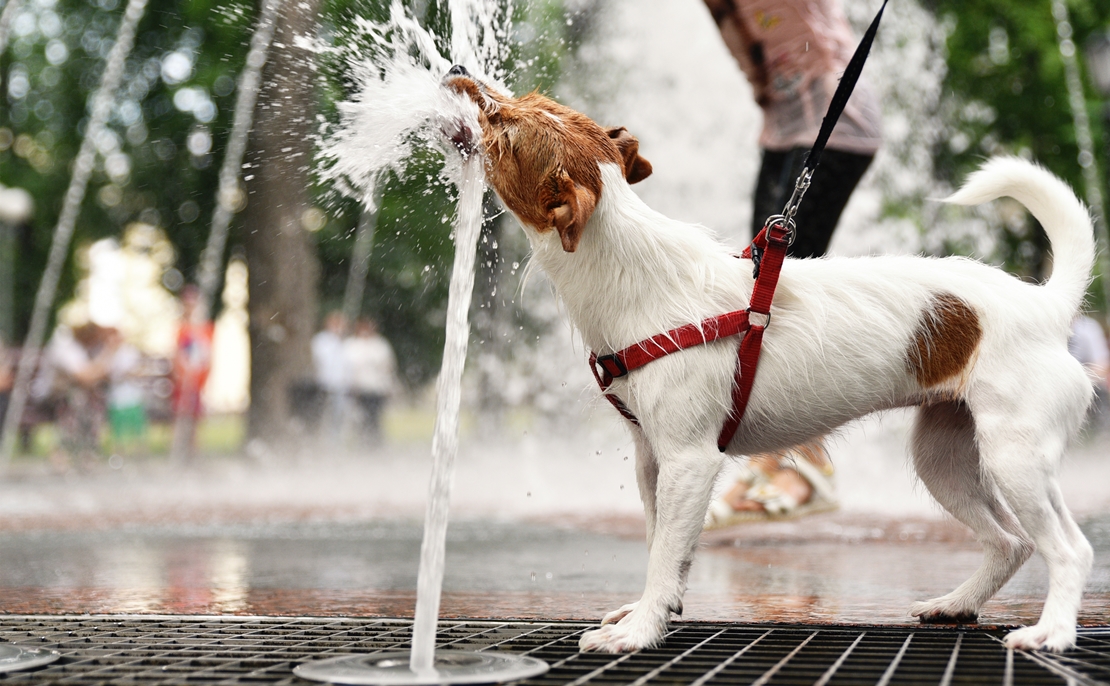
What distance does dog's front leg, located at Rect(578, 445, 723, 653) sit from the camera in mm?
3180

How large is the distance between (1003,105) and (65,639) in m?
20.7

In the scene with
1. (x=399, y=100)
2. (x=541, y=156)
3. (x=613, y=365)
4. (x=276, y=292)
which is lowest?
(x=613, y=365)

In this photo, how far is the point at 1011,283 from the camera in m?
3.43

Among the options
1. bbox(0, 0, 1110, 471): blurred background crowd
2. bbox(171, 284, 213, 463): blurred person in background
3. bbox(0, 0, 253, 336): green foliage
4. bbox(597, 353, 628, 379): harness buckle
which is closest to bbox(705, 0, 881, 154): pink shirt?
bbox(0, 0, 1110, 471): blurred background crowd

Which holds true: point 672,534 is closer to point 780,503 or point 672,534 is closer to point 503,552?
point 780,503

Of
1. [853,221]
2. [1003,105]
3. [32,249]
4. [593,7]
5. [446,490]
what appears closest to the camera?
[446,490]

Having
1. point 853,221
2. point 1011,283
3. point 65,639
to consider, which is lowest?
point 65,639

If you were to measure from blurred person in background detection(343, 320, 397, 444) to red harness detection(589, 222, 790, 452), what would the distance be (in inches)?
542

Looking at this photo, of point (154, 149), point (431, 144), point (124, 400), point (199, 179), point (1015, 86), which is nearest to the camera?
point (431, 144)

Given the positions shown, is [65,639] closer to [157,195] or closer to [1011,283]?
[1011,283]

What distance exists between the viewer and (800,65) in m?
4.93

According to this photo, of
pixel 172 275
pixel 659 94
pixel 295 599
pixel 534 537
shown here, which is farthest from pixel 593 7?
pixel 172 275

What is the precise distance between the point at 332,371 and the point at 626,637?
14.3 meters

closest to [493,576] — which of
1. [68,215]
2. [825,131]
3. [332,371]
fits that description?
A: [825,131]
